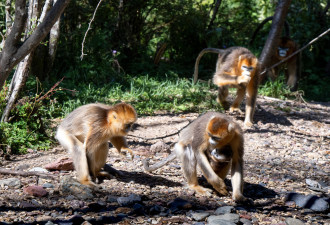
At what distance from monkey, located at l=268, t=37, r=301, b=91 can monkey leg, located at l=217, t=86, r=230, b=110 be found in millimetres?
3232

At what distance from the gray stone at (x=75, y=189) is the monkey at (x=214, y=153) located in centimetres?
118

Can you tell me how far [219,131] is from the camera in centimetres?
449

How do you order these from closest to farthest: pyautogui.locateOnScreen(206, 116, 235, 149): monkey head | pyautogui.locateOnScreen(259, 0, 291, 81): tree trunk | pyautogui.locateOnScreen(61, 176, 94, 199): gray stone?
1. pyautogui.locateOnScreen(61, 176, 94, 199): gray stone
2. pyautogui.locateOnScreen(206, 116, 235, 149): monkey head
3. pyautogui.locateOnScreen(259, 0, 291, 81): tree trunk

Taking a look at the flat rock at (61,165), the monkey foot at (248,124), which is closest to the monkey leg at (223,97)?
the monkey foot at (248,124)

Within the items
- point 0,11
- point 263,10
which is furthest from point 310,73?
point 0,11

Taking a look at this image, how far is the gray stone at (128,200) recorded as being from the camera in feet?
13.9

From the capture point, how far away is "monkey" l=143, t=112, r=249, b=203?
4.54m

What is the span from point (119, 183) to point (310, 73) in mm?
9943

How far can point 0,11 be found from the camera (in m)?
9.52

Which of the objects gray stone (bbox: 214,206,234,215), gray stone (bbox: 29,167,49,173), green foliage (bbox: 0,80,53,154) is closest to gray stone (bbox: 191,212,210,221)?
gray stone (bbox: 214,206,234,215)

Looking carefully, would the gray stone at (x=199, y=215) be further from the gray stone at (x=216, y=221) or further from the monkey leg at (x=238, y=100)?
the monkey leg at (x=238, y=100)

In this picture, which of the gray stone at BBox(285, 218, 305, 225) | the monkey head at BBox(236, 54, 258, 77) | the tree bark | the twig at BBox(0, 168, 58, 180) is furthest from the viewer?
the monkey head at BBox(236, 54, 258, 77)

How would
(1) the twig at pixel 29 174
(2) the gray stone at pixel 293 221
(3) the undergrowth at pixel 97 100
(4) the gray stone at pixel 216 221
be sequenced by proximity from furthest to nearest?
(3) the undergrowth at pixel 97 100 < (1) the twig at pixel 29 174 < (2) the gray stone at pixel 293 221 < (4) the gray stone at pixel 216 221

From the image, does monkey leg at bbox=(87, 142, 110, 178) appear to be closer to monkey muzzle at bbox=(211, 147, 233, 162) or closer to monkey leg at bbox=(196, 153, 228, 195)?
monkey leg at bbox=(196, 153, 228, 195)
